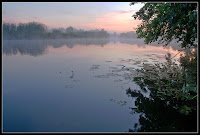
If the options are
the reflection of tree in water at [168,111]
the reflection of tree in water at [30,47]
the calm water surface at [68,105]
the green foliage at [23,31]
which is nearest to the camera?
the reflection of tree in water at [168,111]

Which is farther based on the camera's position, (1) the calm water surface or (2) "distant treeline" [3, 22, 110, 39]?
(2) "distant treeline" [3, 22, 110, 39]

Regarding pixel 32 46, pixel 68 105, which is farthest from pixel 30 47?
pixel 68 105

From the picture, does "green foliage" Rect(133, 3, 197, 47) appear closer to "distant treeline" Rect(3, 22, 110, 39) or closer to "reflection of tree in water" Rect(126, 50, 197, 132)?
"reflection of tree in water" Rect(126, 50, 197, 132)

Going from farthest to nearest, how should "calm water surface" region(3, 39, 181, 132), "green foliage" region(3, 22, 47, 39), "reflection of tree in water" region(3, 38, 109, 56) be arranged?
1. "green foliage" region(3, 22, 47, 39)
2. "reflection of tree in water" region(3, 38, 109, 56)
3. "calm water surface" region(3, 39, 181, 132)

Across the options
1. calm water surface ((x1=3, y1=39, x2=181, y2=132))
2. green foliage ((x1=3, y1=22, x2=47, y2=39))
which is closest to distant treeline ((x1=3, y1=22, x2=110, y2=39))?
green foliage ((x1=3, y1=22, x2=47, y2=39))

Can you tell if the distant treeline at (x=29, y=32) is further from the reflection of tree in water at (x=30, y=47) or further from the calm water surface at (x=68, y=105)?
the calm water surface at (x=68, y=105)

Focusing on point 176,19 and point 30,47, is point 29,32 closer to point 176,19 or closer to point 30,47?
point 30,47

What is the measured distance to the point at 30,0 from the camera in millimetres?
6992

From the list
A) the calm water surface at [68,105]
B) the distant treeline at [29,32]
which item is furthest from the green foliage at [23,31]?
the calm water surface at [68,105]

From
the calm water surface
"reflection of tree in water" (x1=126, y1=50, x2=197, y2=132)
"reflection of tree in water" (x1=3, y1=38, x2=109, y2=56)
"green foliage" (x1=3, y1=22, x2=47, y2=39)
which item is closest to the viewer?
"reflection of tree in water" (x1=126, y1=50, x2=197, y2=132)

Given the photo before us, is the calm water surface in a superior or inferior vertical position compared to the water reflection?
inferior

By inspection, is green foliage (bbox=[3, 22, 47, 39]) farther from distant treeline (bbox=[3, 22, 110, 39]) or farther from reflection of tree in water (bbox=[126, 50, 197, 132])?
reflection of tree in water (bbox=[126, 50, 197, 132])

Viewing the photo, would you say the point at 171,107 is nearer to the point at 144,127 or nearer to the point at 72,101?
the point at 144,127

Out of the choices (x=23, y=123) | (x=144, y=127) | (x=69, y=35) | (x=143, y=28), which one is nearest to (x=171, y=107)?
(x=144, y=127)
